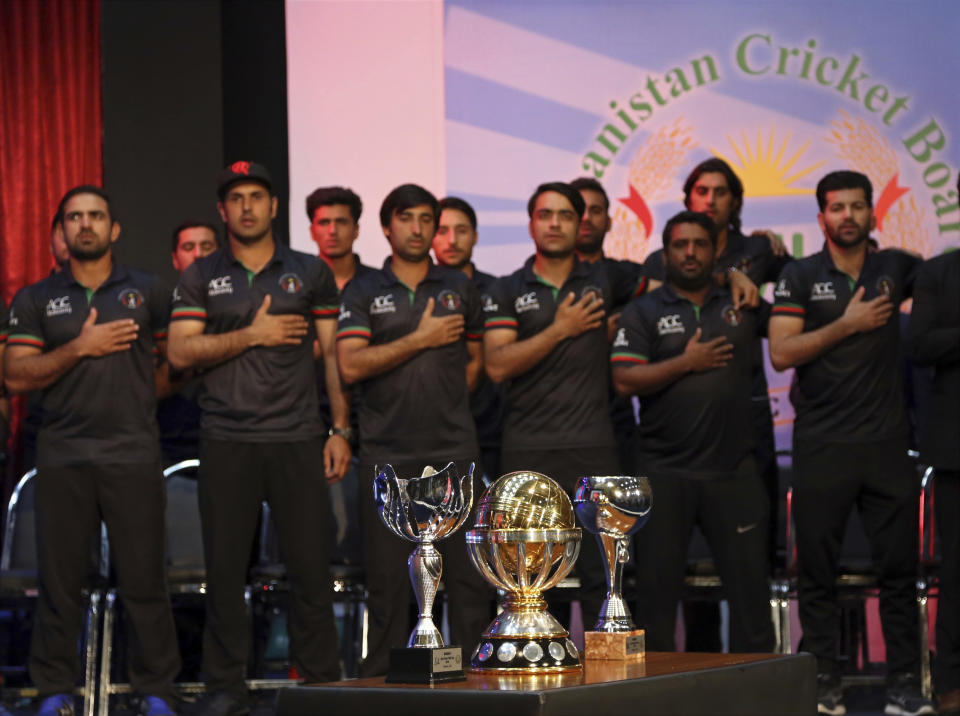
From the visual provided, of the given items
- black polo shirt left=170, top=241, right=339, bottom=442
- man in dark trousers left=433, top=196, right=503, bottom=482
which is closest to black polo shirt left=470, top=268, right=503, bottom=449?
man in dark trousers left=433, top=196, right=503, bottom=482

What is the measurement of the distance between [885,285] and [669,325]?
0.79 meters

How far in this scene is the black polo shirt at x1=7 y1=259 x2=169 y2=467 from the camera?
188 inches

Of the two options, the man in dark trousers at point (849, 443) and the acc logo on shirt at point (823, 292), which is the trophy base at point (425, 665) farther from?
the acc logo on shirt at point (823, 292)

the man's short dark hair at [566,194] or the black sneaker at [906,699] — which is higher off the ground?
the man's short dark hair at [566,194]

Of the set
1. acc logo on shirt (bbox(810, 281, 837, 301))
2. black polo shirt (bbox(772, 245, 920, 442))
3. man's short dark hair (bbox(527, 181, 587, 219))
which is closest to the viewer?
black polo shirt (bbox(772, 245, 920, 442))

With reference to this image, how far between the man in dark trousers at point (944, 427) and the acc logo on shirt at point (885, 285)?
9 cm

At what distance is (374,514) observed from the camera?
4.84 metres

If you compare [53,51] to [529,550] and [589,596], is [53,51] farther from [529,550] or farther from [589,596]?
[529,550]

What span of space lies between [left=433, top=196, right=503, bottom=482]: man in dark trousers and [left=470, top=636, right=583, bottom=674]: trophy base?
3201 mm

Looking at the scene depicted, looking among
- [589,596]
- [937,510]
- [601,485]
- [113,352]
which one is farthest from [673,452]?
[601,485]

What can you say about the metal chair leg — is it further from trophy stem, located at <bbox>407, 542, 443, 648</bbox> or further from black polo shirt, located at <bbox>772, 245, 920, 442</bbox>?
trophy stem, located at <bbox>407, 542, 443, 648</bbox>

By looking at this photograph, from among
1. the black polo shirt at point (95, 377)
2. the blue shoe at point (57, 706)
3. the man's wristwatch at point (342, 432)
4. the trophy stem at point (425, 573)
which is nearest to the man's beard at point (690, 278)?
the man's wristwatch at point (342, 432)

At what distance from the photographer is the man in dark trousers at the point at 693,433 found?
4785mm

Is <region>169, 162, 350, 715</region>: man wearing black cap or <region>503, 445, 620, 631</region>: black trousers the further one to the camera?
<region>503, 445, 620, 631</region>: black trousers
